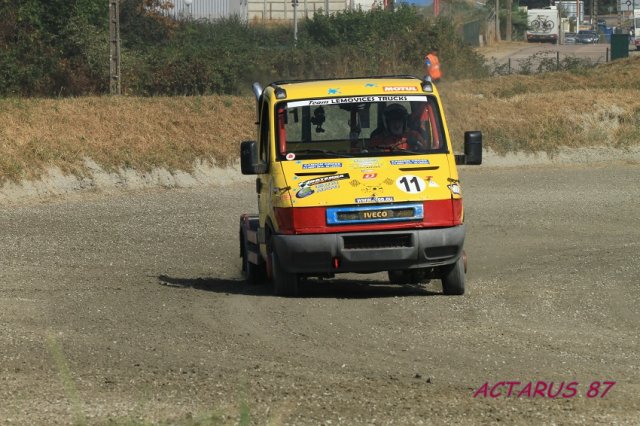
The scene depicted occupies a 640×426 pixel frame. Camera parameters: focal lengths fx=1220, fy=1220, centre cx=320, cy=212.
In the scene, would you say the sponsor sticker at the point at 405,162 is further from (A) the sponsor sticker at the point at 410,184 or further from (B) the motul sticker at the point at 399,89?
(B) the motul sticker at the point at 399,89

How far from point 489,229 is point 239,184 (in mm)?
9576

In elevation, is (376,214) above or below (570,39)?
below

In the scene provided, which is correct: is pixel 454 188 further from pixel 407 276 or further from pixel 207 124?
pixel 207 124

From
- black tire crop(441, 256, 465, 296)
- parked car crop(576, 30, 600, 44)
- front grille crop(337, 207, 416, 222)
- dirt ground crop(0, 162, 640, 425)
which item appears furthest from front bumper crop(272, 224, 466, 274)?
parked car crop(576, 30, 600, 44)

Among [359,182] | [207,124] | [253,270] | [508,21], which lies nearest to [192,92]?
[207,124]

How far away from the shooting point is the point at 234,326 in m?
11.2

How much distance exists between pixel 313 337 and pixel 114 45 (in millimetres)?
25944

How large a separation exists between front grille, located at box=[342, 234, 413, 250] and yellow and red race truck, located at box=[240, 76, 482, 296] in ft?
0.03

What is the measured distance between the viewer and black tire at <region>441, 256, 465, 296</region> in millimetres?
12805

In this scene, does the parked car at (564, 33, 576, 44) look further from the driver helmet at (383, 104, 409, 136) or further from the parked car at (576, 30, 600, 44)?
the driver helmet at (383, 104, 409, 136)

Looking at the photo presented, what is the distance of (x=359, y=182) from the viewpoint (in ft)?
41.4

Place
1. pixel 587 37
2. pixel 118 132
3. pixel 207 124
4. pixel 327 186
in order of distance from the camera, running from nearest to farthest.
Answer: pixel 327 186, pixel 118 132, pixel 207 124, pixel 587 37

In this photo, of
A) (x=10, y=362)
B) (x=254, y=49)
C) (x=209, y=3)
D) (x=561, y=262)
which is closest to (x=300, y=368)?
(x=10, y=362)

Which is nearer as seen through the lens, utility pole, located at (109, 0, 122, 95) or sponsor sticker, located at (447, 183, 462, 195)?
sponsor sticker, located at (447, 183, 462, 195)
